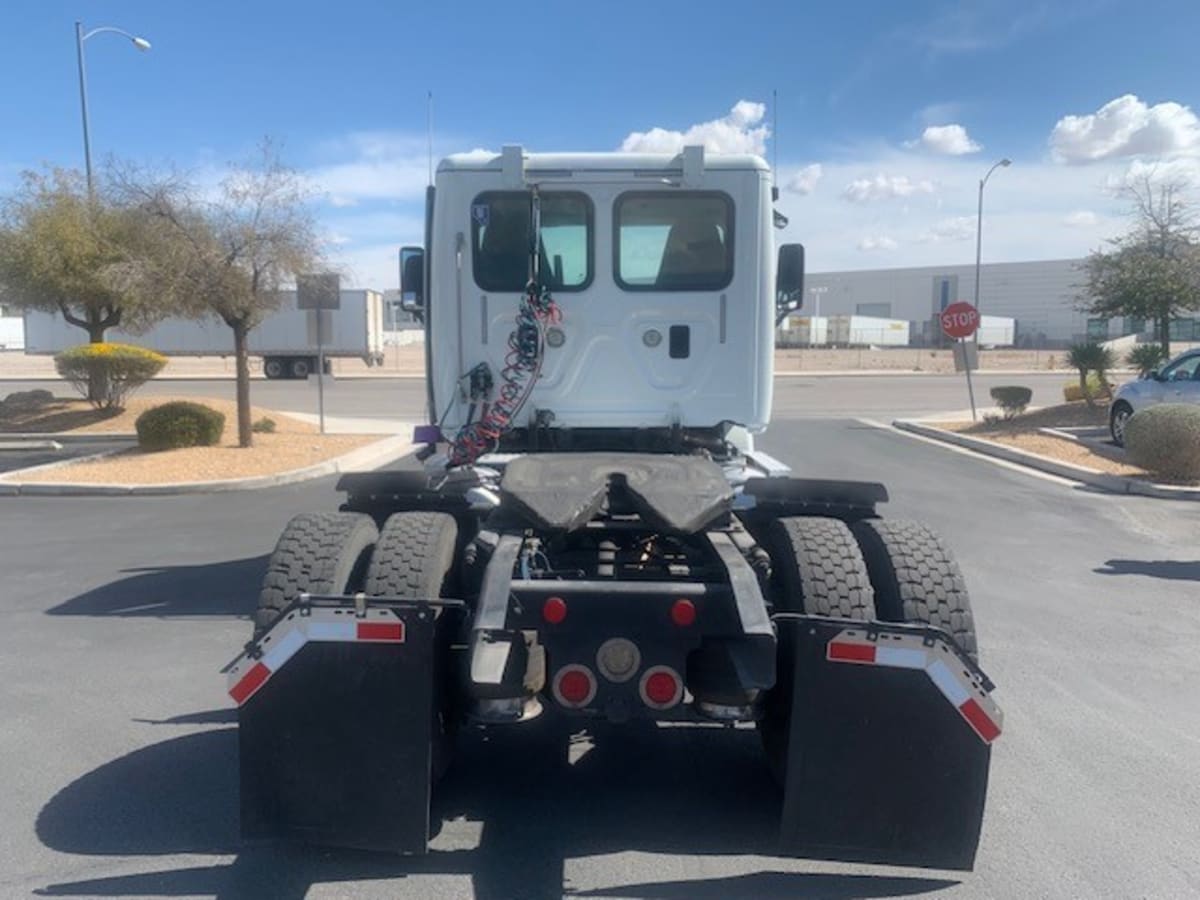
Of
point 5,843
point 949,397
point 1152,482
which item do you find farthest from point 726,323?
point 949,397

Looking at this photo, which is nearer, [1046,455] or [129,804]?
[129,804]

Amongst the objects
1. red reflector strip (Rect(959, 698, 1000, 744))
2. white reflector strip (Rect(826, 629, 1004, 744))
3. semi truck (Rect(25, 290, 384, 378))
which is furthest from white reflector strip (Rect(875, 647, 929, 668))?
semi truck (Rect(25, 290, 384, 378))

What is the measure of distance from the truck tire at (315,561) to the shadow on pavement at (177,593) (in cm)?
343

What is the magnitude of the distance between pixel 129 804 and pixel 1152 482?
43.0 feet

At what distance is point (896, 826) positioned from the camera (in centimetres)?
373

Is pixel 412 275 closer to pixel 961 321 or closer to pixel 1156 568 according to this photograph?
pixel 1156 568

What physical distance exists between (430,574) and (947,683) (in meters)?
2.00

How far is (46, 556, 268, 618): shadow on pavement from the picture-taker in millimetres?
7740

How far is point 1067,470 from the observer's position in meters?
15.3

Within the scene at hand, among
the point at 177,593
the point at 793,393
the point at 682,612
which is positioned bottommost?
the point at 793,393

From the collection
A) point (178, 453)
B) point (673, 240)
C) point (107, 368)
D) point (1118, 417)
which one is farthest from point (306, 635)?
point (107, 368)

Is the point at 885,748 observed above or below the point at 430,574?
below

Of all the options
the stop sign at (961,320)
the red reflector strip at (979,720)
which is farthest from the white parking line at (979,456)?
the red reflector strip at (979,720)

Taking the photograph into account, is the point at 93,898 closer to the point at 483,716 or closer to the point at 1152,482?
the point at 483,716
